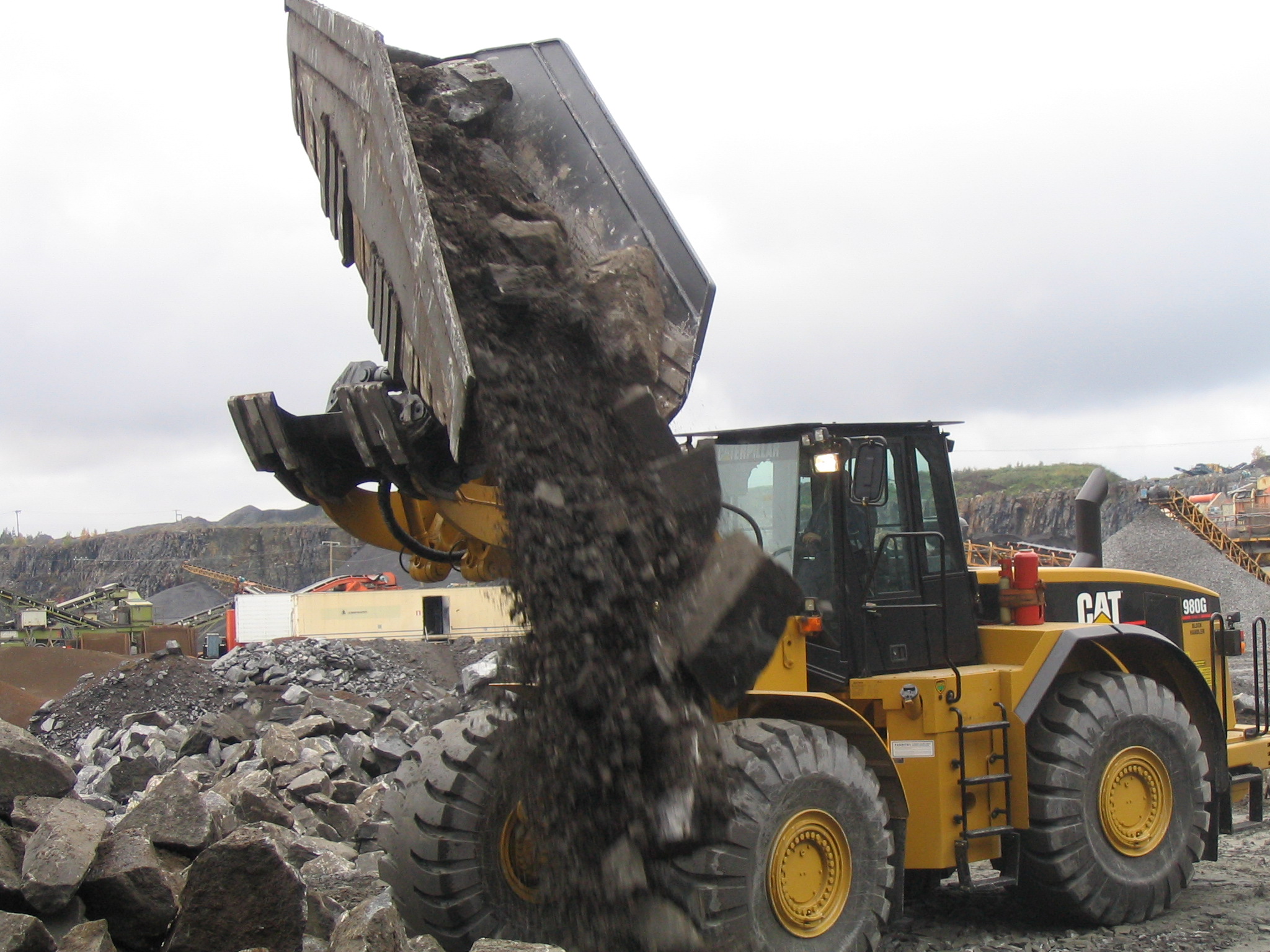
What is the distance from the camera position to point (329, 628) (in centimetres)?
2342

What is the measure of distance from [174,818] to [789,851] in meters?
2.56

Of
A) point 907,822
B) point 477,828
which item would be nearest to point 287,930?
point 477,828

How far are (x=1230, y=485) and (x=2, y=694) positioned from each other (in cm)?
4316

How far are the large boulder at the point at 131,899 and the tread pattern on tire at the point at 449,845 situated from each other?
80 cm

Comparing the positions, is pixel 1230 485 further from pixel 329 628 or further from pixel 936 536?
pixel 936 536

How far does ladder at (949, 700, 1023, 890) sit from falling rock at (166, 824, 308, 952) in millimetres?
2659

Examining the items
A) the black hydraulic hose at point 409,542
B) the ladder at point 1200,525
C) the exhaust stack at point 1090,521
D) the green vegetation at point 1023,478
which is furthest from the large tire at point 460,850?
the green vegetation at point 1023,478

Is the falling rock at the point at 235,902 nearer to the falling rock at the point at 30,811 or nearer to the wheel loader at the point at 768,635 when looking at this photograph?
the wheel loader at the point at 768,635

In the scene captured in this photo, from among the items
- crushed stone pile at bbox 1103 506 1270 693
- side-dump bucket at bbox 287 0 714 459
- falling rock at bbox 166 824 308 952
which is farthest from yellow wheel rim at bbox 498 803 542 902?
crushed stone pile at bbox 1103 506 1270 693

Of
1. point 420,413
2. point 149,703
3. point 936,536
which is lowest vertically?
point 149,703

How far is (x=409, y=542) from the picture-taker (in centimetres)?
426

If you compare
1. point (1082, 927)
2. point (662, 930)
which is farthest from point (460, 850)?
point (1082, 927)

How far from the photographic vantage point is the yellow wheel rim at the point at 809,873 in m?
3.90

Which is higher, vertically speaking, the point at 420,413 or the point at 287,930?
the point at 420,413
